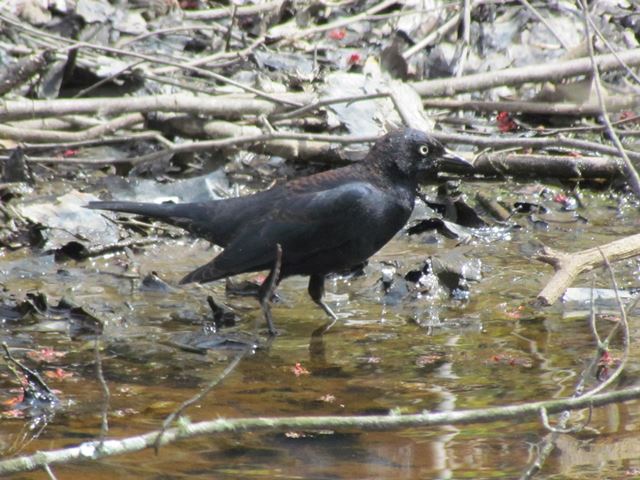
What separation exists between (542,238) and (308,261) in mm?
1841

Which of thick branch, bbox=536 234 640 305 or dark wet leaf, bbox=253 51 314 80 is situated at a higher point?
dark wet leaf, bbox=253 51 314 80

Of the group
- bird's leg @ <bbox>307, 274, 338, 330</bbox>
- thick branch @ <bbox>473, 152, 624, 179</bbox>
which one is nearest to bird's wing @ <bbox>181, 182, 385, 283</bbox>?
bird's leg @ <bbox>307, 274, 338, 330</bbox>

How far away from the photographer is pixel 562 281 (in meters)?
4.59

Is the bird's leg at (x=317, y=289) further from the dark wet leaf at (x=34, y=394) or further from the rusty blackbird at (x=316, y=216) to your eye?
the dark wet leaf at (x=34, y=394)

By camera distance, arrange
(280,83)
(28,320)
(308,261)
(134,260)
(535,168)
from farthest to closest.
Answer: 1. (280,83)
2. (535,168)
3. (134,260)
4. (308,261)
5. (28,320)

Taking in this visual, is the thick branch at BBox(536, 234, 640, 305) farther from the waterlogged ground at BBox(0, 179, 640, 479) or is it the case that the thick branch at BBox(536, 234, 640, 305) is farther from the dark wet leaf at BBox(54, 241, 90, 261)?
the dark wet leaf at BBox(54, 241, 90, 261)

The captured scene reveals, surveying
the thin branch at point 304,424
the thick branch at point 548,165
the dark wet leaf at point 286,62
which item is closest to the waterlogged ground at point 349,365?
the thick branch at point 548,165

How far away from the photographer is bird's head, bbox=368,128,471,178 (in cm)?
615

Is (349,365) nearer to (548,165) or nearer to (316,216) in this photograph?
(316,216)

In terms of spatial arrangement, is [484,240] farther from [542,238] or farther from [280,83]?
[280,83]

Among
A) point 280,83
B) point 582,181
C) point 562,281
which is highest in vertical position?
point 280,83

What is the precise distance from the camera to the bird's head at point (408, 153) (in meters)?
6.15

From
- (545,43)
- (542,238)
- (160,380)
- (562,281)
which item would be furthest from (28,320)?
(545,43)

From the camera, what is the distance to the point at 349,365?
5043 mm
